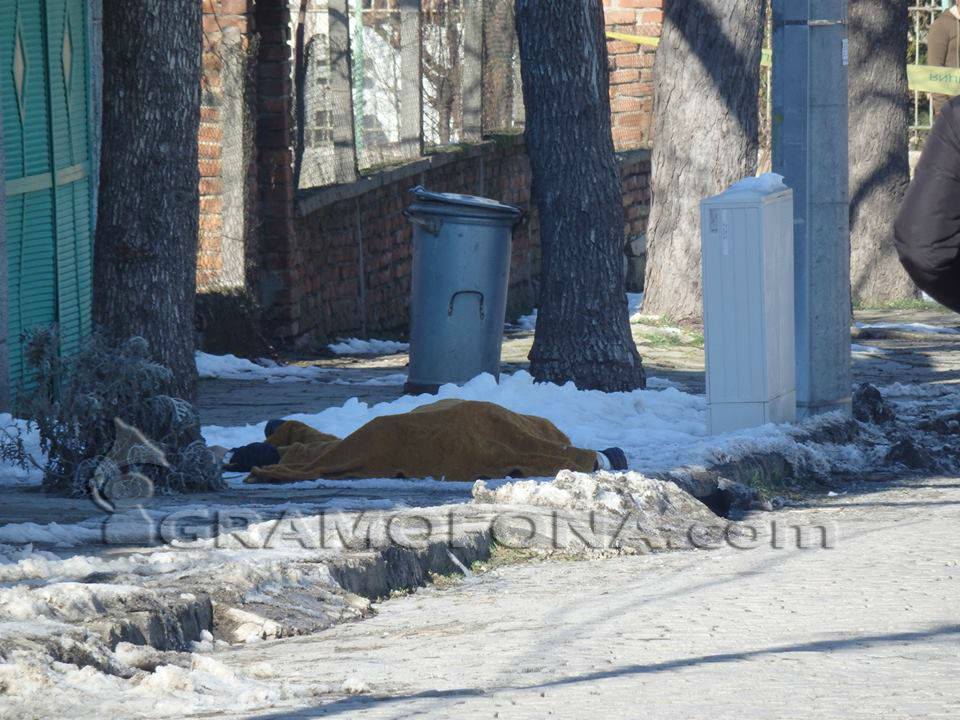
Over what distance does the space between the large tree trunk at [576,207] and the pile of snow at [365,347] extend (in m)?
3.46

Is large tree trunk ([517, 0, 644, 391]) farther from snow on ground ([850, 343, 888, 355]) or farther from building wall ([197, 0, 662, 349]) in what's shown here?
snow on ground ([850, 343, 888, 355])

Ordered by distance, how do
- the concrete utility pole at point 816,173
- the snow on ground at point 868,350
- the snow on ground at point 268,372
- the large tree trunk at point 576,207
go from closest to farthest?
the concrete utility pole at point 816,173 < the large tree trunk at point 576,207 < the snow on ground at point 268,372 < the snow on ground at point 868,350

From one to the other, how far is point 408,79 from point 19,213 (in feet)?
21.1

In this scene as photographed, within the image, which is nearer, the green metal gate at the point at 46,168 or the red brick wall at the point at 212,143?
the green metal gate at the point at 46,168

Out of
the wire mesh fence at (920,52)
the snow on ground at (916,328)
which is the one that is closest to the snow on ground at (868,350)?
the snow on ground at (916,328)

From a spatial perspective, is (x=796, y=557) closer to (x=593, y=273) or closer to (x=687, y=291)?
(x=593, y=273)

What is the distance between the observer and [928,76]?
19.6 m

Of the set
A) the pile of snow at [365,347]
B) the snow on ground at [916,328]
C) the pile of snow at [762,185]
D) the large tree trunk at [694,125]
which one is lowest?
the pile of snow at [365,347]

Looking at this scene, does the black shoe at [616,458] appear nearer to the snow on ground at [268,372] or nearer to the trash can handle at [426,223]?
the trash can handle at [426,223]

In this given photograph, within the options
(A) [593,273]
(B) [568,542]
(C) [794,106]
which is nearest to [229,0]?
(A) [593,273]

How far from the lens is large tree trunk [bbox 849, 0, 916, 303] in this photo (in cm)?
1652

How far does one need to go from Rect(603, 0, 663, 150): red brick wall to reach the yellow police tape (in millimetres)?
130

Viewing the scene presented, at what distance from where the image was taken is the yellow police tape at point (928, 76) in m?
19.3

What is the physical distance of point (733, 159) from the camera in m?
14.4
